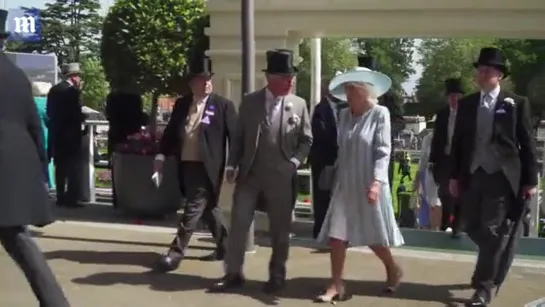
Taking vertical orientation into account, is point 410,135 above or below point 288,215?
below

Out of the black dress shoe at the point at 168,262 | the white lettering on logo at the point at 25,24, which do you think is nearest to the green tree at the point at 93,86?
the white lettering on logo at the point at 25,24

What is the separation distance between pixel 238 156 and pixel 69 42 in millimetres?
57738

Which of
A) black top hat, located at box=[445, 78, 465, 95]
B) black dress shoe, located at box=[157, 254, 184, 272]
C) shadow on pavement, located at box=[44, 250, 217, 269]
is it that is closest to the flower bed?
shadow on pavement, located at box=[44, 250, 217, 269]

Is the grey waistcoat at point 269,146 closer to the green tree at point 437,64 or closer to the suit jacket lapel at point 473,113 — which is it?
the suit jacket lapel at point 473,113

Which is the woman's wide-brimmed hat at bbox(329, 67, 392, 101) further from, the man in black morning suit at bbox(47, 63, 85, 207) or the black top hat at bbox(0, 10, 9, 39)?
the man in black morning suit at bbox(47, 63, 85, 207)

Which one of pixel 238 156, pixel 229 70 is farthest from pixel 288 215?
pixel 229 70

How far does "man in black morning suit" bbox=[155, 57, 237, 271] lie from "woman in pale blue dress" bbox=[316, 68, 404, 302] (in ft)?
4.10

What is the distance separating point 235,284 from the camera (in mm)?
6977

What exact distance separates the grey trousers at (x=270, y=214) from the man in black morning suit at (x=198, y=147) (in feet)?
2.33

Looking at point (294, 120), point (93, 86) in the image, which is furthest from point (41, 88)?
point (93, 86)

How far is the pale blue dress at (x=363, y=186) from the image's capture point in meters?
6.46

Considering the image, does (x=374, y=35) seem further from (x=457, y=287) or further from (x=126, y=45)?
(x=126, y=45)

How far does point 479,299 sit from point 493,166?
38.3 inches

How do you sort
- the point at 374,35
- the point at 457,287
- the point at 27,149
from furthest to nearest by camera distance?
the point at 374,35 < the point at 457,287 < the point at 27,149
